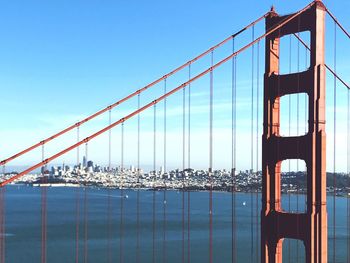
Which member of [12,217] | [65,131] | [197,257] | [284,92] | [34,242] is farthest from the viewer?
[12,217]

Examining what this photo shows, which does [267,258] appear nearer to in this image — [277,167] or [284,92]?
[277,167]

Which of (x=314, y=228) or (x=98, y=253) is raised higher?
(x=314, y=228)

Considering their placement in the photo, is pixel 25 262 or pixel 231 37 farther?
pixel 25 262

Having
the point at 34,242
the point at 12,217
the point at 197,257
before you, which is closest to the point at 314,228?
the point at 197,257

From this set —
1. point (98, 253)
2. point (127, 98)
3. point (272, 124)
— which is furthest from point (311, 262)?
point (98, 253)

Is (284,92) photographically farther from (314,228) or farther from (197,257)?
(197,257)

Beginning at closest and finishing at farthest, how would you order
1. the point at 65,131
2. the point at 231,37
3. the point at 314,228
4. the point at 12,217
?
the point at 65,131
the point at 314,228
the point at 231,37
the point at 12,217

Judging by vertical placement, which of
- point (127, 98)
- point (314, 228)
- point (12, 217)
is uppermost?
point (127, 98)
